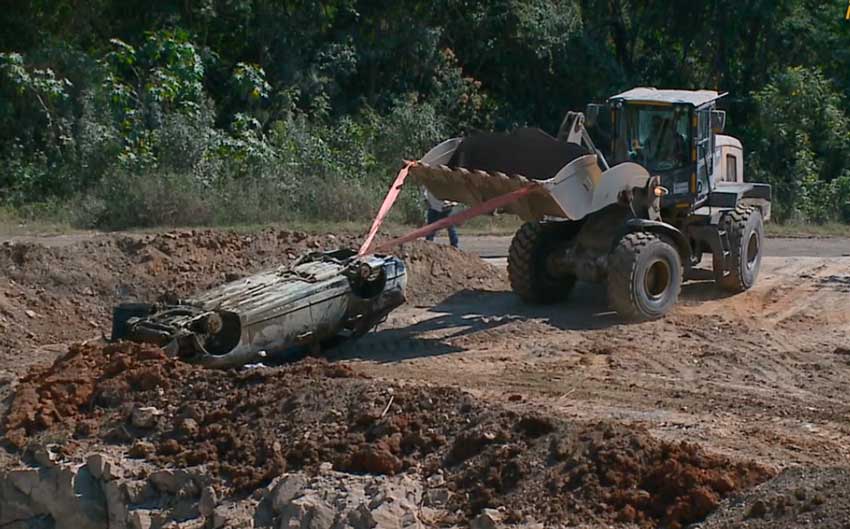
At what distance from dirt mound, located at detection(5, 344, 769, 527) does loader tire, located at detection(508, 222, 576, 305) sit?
165 inches

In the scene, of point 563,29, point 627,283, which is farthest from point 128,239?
point 563,29

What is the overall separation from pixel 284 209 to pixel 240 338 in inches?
427

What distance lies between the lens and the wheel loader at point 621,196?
15.1 metres

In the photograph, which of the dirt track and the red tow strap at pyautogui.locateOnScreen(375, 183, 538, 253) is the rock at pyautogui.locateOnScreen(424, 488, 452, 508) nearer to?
the dirt track

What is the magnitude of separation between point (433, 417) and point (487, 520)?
1733 mm

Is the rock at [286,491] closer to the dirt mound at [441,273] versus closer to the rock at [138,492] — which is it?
the rock at [138,492]

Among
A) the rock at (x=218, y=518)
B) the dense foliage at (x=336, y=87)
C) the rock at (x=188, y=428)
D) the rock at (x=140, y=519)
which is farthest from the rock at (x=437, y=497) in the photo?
the dense foliage at (x=336, y=87)

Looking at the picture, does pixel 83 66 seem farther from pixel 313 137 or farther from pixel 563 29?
pixel 563 29

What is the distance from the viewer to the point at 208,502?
33.5 ft

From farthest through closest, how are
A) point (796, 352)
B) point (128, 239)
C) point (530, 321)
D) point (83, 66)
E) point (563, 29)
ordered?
point (563, 29) → point (83, 66) → point (128, 239) → point (530, 321) → point (796, 352)

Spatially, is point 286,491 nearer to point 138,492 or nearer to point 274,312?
point 138,492

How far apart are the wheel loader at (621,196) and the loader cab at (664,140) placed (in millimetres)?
12

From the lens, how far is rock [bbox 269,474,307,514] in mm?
9805

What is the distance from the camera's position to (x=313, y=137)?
2689 cm
